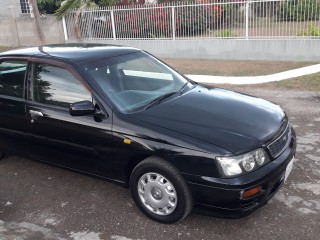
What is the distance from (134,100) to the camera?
3.90m

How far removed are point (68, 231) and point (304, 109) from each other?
4.85 m

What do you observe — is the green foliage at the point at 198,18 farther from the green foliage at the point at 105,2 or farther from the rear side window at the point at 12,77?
the rear side window at the point at 12,77

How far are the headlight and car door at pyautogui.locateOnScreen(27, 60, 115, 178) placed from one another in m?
1.15

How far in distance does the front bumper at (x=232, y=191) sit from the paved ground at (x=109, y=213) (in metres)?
0.28

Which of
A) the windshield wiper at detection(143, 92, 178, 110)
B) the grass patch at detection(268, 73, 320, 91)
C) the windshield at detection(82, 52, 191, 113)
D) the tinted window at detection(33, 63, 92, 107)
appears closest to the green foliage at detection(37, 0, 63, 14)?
the grass patch at detection(268, 73, 320, 91)

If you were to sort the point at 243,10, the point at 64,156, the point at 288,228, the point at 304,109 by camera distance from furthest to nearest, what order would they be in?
the point at 243,10 → the point at 304,109 → the point at 64,156 → the point at 288,228

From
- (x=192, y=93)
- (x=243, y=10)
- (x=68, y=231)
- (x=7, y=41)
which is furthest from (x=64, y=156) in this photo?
(x=7, y=41)

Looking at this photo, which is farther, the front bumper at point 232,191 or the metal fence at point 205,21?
the metal fence at point 205,21

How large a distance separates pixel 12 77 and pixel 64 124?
42.1 inches

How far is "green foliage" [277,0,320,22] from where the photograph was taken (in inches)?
425

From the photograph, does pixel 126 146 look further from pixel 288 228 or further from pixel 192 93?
pixel 288 228

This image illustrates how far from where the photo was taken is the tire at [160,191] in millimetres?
3316

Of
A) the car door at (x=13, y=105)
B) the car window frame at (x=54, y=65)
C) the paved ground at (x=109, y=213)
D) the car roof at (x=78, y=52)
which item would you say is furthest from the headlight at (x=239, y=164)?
the car door at (x=13, y=105)

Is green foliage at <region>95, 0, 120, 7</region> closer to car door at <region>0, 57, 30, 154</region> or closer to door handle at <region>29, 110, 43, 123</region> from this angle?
car door at <region>0, 57, 30, 154</region>
